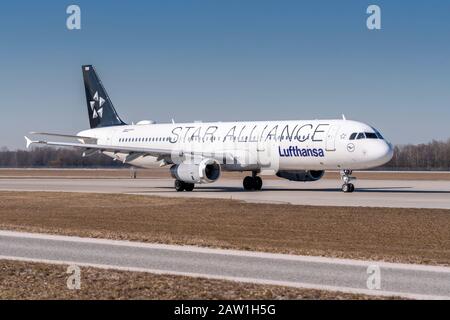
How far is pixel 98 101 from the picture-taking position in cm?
5097

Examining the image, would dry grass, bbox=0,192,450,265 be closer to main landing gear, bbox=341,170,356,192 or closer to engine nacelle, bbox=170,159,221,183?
engine nacelle, bbox=170,159,221,183

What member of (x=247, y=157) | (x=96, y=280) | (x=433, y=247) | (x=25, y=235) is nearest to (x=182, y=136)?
(x=247, y=157)

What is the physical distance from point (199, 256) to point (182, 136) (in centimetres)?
2983

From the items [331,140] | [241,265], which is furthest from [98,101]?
[241,265]

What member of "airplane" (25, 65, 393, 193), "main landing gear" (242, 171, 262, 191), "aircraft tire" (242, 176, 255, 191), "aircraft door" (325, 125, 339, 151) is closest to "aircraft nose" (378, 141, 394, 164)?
"airplane" (25, 65, 393, 193)

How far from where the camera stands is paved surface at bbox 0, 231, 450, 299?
11.1 metres

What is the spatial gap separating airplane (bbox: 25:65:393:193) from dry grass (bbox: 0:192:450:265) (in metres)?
8.19

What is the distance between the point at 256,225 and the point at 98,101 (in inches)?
1281

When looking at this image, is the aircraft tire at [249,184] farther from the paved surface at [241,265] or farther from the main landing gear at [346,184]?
the paved surface at [241,265]

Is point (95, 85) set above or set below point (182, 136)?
above

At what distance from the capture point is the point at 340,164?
35844 millimetres

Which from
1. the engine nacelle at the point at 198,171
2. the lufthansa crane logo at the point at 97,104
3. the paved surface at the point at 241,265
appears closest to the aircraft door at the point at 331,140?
the engine nacelle at the point at 198,171

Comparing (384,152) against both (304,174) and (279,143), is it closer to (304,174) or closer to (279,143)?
(279,143)
